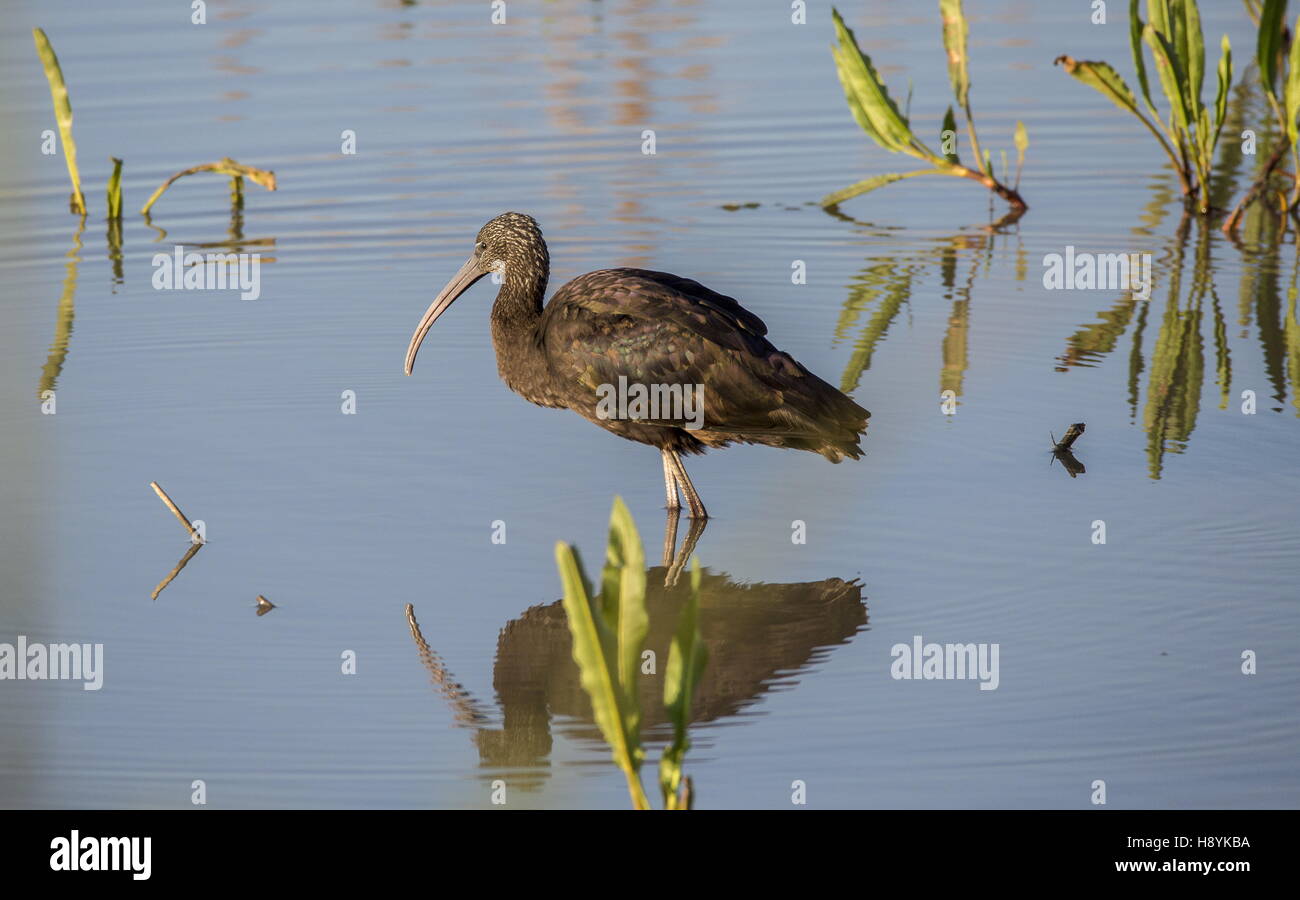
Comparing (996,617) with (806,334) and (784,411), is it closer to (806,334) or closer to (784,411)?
(784,411)

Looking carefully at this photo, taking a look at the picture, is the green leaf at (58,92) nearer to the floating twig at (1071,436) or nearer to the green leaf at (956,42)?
the green leaf at (956,42)

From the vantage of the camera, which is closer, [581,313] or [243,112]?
[581,313]

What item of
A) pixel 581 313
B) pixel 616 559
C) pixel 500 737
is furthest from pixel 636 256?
pixel 616 559

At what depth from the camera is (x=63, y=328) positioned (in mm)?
11102

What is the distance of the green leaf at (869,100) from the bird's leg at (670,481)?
182 inches

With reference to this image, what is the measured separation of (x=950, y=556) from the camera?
761 cm

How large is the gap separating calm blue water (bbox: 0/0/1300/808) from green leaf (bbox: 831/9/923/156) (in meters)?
0.88

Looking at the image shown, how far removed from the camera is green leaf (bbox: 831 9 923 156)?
39.7ft

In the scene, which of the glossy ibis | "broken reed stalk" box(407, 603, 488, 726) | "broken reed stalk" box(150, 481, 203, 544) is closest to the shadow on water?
"broken reed stalk" box(407, 603, 488, 726)

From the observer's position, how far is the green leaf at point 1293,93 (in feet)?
37.8

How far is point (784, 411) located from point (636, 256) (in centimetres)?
448

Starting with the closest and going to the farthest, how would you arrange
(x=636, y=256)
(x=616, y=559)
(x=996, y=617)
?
1. (x=616, y=559)
2. (x=996, y=617)
3. (x=636, y=256)

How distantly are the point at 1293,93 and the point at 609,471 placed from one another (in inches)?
225

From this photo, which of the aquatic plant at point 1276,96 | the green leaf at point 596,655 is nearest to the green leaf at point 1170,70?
the aquatic plant at point 1276,96
